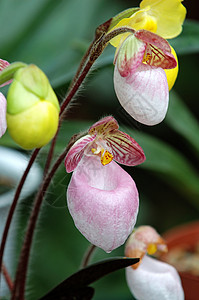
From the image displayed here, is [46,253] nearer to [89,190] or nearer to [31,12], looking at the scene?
[31,12]

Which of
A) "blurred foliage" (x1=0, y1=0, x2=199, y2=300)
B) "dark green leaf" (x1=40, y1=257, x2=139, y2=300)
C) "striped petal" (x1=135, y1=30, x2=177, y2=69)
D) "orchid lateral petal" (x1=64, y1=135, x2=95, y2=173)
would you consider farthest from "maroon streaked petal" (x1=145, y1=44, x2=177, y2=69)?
"blurred foliage" (x1=0, y1=0, x2=199, y2=300)

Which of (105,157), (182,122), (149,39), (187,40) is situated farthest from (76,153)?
(182,122)

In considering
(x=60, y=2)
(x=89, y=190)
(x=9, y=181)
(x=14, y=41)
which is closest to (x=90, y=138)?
(x=89, y=190)

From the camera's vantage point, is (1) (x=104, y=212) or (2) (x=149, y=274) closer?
(1) (x=104, y=212)

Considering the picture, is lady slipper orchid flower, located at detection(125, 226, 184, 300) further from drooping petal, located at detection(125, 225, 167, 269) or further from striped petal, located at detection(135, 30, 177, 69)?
striped petal, located at detection(135, 30, 177, 69)

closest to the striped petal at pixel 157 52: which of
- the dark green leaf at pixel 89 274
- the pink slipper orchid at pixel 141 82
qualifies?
the pink slipper orchid at pixel 141 82

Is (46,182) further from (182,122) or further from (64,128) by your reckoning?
(182,122)

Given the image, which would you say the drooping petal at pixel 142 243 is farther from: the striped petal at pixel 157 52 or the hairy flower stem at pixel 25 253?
the striped petal at pixel 157 52

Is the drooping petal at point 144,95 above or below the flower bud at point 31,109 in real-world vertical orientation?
below
